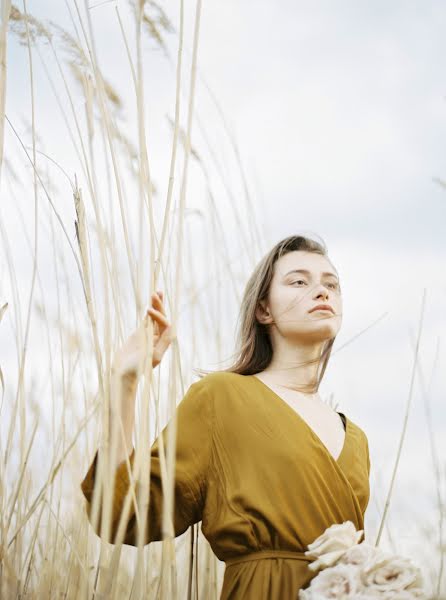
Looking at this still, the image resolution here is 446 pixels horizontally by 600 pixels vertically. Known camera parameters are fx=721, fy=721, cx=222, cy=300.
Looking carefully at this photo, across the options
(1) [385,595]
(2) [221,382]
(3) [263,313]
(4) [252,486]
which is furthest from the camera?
(3) [263,313]

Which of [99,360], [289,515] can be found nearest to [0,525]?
[99,360]

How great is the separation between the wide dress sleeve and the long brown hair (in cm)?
18

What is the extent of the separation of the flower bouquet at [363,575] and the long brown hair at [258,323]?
448 mm

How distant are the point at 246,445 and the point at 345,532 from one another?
232mm

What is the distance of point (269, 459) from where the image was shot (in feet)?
3.77

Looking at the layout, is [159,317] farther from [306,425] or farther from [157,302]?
[306,425]

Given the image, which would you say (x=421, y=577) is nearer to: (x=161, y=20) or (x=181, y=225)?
(x=181, y=225)

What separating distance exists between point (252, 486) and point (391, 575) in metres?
0.26

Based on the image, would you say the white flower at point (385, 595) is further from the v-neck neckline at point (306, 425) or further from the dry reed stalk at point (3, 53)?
the dry reed stalk at point (3, 53)

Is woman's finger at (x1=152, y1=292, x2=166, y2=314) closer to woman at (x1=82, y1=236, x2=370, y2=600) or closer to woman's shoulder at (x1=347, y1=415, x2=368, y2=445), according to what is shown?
woman at (x1=82, y1=236, x2=370, y2=600)

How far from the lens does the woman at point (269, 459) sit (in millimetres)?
1094

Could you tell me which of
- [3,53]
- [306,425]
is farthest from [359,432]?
[3,53]

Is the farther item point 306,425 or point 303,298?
point 303,298

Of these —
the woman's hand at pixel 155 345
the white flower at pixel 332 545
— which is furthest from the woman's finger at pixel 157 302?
the white flower at pixel 332 545
